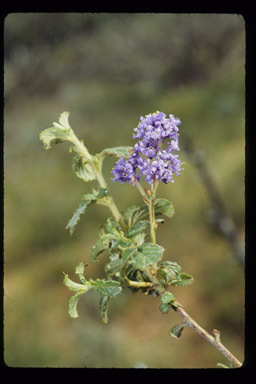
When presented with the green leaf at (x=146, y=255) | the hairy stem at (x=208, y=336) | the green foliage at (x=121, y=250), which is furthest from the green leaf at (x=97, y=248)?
the hairy stem at (x=208, y=336)

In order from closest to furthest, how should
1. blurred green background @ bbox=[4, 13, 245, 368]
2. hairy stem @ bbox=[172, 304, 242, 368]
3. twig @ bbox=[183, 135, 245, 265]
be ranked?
1. hairy stem @ bbox=[172, 304, 242, 368]
2. twig @ bbox=[183, 135, 245, 265]
3. blurred green background @ bbox=[4, 13, 245, 368]

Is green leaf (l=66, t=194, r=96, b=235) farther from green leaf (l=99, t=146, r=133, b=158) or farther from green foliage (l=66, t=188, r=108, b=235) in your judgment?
green leaf (l=99, t=146, r=133, b=158)

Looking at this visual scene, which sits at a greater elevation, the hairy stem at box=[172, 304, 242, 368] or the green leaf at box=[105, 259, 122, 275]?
the green leaf at box=[105, 259, 122, 275]

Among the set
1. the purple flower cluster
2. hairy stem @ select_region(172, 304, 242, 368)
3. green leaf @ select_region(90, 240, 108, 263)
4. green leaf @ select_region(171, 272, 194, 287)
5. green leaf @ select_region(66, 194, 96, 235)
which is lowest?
hairy stem @ select_region(172, 304, 242, 368)

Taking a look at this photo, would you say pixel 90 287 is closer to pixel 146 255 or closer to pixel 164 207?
pixel 146 255

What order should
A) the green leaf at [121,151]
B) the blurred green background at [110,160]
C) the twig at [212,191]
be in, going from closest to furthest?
the green leaf at [121,151]
the twig at [212,191]
the blurred green background at [110,160]

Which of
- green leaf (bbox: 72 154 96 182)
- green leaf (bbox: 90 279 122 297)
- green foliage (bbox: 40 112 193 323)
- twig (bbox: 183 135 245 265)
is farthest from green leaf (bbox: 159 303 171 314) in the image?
twig (bbox: 183 135 245 265)

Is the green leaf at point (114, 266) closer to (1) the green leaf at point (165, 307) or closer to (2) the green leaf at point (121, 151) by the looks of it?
(1) the green leaf at point (165, 307)
